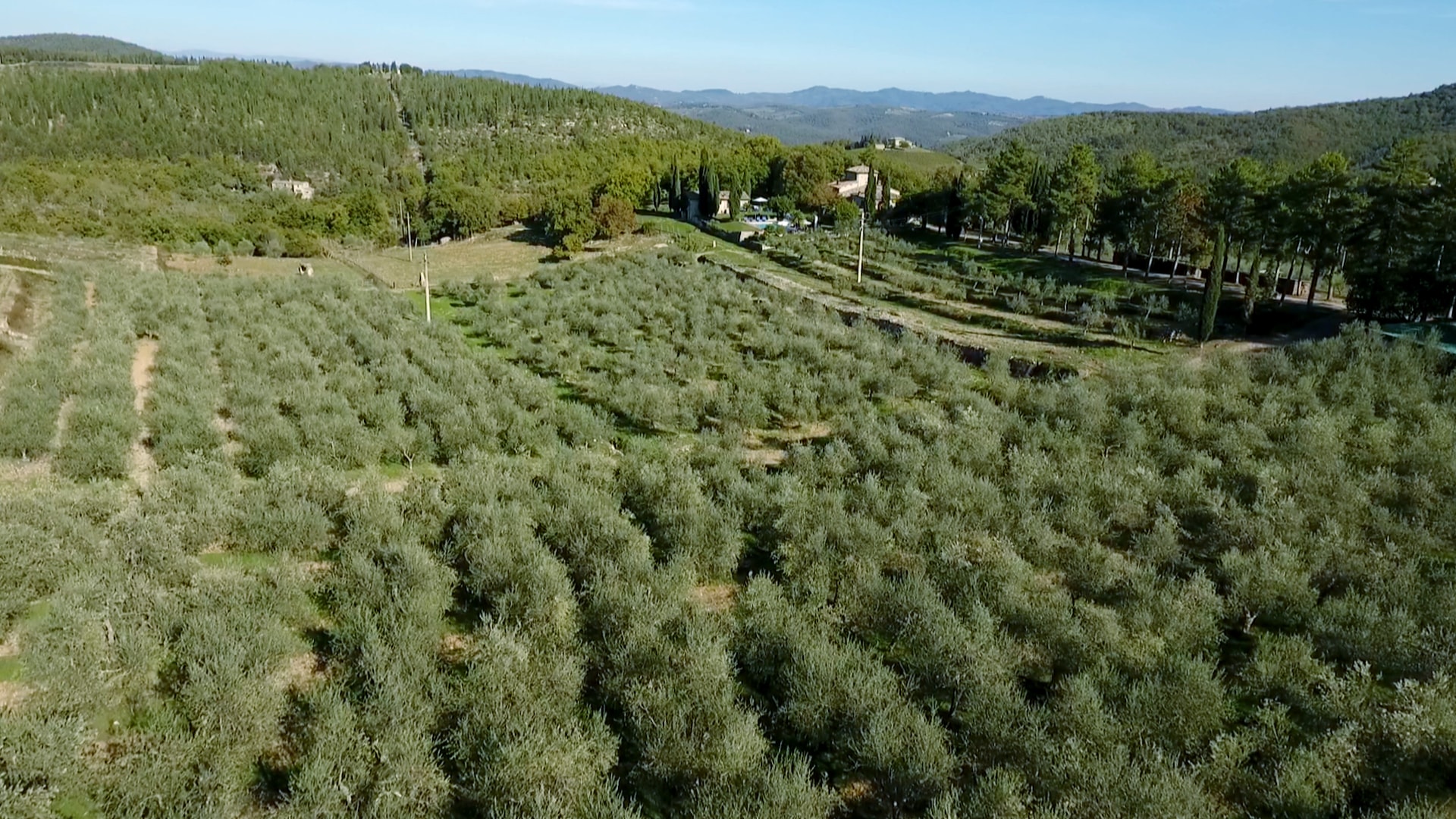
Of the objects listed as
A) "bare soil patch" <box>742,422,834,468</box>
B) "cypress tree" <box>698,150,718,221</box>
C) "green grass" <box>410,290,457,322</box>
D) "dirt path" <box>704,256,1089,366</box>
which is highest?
"cypress tree" <box>698,150,718,221</box>

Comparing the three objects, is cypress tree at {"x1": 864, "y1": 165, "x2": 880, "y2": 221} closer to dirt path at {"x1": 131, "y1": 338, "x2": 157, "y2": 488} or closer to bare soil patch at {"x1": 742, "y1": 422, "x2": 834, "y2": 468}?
bare soil patch at {"x1": 742, "y1": 422, "x2": 834, "y2": 468}

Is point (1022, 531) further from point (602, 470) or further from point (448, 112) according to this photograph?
point (448, 112)

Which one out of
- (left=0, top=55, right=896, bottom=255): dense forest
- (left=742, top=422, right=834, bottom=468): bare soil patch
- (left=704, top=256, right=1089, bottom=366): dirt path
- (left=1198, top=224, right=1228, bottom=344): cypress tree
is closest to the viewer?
(left=742, top=422, right=834, bottom=468): bare soil patch

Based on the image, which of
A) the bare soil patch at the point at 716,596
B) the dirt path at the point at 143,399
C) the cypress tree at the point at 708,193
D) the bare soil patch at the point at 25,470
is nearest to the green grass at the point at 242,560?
the dirt path at the point at 143,399

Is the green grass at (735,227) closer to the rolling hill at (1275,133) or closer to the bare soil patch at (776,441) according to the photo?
the bare soil patch at (776,441)

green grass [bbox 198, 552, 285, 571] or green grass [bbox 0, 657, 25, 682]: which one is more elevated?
green grass [bbox 198, 552, 285, 571]

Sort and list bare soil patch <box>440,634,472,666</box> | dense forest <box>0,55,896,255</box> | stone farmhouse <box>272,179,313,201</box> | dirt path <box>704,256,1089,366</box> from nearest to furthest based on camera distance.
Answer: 1. bare soil patch <box>440,634,472,666</box>
2. dirt path <box>704,256,1089,366</box>
3. dense forest <box>0,55,896,255</box>
4. stone farmhouse <box>272,179,313,201</box>

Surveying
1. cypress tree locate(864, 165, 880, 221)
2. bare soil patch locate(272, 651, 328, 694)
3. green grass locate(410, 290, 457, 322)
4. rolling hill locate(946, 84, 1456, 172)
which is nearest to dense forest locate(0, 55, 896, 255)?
cypress tree locate(864, 165, 880, 221)

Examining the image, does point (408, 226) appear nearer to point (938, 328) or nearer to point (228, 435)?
point (228, 435)

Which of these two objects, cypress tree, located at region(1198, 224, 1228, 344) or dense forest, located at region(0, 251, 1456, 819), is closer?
dense forest, located at region(0, 251, 1456, 819)
